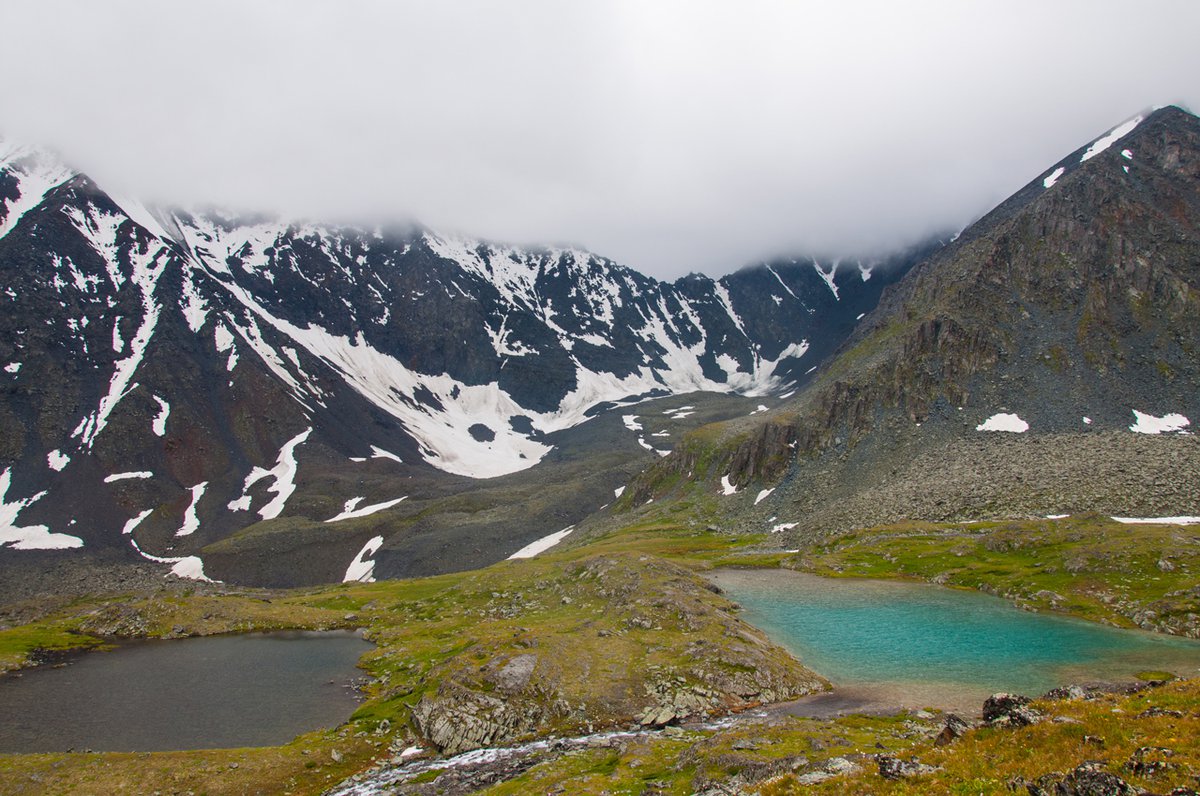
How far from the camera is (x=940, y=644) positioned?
169 ft

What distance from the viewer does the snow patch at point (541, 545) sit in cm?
14612

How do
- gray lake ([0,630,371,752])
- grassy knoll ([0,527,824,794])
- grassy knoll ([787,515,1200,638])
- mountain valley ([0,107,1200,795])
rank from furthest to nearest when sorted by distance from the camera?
1. grassy knoll ([787,515,1200,638])
2. gray lake ([0,630,371,752])
3. grassy knoll ([0,527,824,794])
4. mountain valley ([0,107,1200,795])

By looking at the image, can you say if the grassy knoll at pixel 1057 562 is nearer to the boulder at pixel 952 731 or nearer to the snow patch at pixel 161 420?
the boulder at pixel 952 731

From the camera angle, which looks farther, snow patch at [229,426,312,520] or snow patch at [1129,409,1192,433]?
snow patch at [229,426,312,520]

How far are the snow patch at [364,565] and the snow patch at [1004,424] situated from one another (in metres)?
129

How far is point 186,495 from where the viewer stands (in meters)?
179

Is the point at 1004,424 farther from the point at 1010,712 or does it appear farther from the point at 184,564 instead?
the point at 184,564

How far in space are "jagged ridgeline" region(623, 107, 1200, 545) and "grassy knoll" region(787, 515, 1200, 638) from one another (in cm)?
1078

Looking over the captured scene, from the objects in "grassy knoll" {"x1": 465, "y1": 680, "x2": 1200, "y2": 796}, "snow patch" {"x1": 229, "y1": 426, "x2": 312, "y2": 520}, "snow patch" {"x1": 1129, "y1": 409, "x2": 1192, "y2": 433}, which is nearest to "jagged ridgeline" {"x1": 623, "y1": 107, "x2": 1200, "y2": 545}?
"snow patch" {"x1": 1129, "y1": 409, "x2": 1192, "y2": 433}

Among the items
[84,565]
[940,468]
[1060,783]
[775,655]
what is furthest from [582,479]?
[1060,783]

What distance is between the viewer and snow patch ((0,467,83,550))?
143000mm

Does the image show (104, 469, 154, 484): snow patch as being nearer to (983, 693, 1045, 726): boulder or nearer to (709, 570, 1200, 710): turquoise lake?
(709, 570, 1200, 710): turquoise lake

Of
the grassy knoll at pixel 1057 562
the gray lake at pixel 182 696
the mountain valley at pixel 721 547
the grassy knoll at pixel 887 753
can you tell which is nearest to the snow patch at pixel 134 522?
the mountain valley at pixel 721 547

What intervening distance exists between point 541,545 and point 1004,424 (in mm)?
100918
